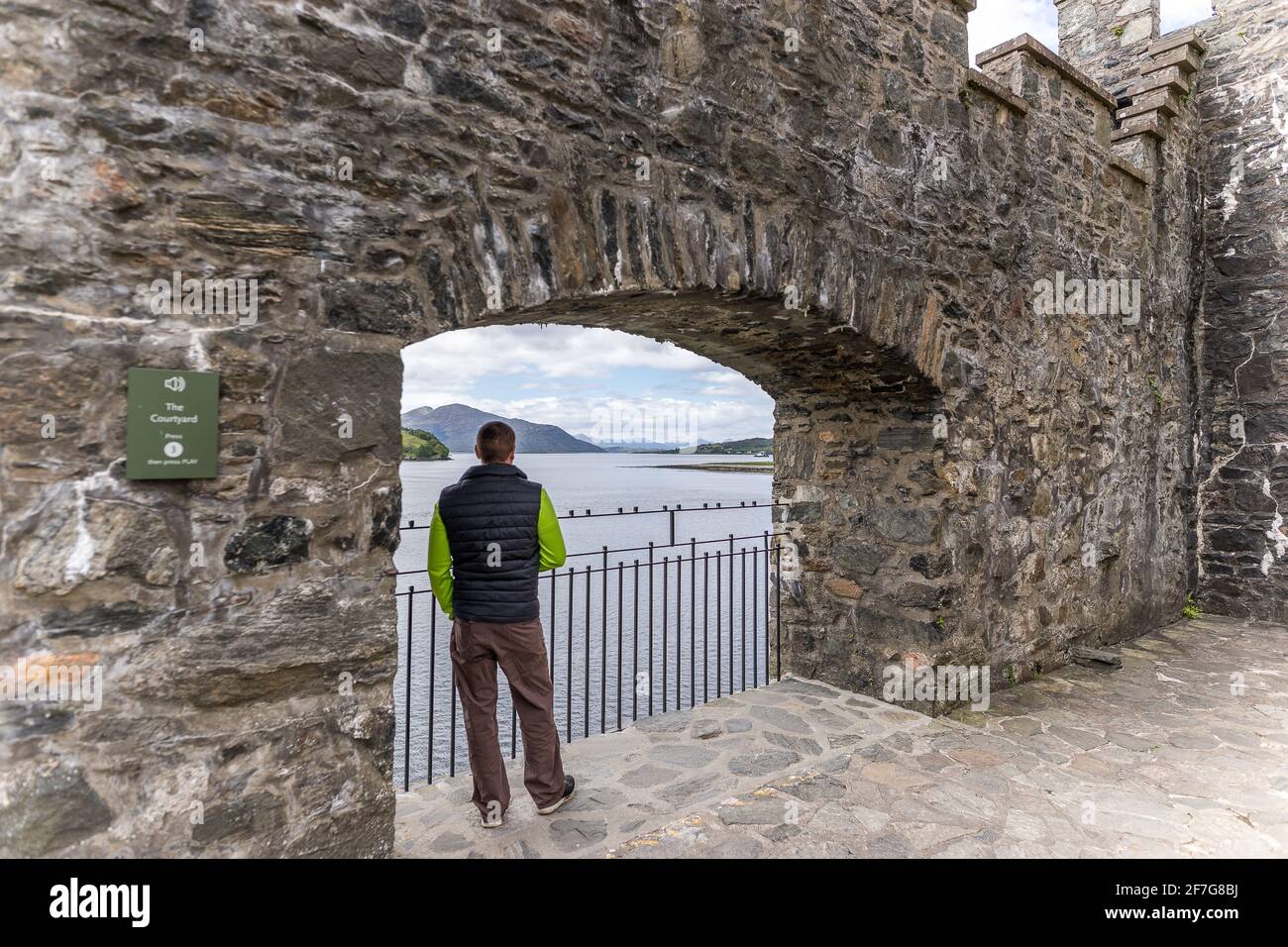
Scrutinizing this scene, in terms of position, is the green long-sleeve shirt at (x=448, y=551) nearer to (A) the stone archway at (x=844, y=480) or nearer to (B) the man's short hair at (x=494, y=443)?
(B) the man's short hair at (x=494, y=443)

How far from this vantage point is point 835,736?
4105mm

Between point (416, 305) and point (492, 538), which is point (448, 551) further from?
point (416, 305)

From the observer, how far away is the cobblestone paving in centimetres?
300

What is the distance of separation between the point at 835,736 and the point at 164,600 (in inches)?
133

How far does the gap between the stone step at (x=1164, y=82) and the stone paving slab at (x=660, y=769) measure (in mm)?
6251

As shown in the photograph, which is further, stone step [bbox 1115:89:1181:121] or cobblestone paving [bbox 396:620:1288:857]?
stone step [bbox 1115:89:1181:121]

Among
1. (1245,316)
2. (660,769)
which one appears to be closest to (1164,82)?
(1245,316)

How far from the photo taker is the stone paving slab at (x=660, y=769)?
9.94ft

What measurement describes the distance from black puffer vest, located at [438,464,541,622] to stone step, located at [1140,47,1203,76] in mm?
7468

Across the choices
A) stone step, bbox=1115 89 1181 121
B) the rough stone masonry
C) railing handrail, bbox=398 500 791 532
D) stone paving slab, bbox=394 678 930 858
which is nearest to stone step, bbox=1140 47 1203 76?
stone step, bbox=1115 89 1181 121

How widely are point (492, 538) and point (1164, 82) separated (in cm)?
746

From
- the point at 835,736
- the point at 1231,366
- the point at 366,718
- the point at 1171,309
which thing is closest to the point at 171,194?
the point at 366,718

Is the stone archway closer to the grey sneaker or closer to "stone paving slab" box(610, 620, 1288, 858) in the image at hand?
"stone paving slab" box(610, 620, 1288, 858)

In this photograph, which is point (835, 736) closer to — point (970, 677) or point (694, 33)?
point (970, 677)
